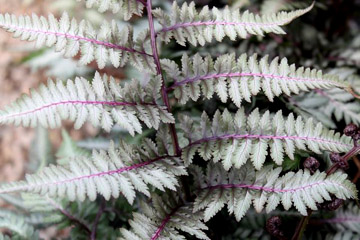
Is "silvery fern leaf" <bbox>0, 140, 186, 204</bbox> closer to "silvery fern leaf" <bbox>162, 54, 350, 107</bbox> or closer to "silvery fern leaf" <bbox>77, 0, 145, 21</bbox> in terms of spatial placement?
"silvery fern leaf" <bbox>162, 54, 350, 107</bbox>

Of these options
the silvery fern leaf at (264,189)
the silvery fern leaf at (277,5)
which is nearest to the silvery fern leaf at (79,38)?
the silvery fern leaf at (264,189)

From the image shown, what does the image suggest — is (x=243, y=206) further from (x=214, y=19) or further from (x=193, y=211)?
(x=214, y=19)

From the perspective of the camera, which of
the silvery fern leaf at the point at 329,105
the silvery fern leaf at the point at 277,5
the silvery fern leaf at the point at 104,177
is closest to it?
the silvery fern leaf at the point at 104,177

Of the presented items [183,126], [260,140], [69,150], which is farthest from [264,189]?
[69,150]

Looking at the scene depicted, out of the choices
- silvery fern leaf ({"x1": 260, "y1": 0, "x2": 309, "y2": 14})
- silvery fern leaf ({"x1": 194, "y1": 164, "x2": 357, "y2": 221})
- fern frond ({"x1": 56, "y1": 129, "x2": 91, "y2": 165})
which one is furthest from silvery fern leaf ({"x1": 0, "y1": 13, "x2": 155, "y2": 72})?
silvery fern leaf ({"x1": 260, "y1": 0, "x2": 309, "y2": 14})

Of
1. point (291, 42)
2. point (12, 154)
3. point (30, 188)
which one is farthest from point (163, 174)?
point (12, 154)

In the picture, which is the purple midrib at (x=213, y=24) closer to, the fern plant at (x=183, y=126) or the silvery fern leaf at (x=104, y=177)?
the fern plant at (x=183, y=126)
